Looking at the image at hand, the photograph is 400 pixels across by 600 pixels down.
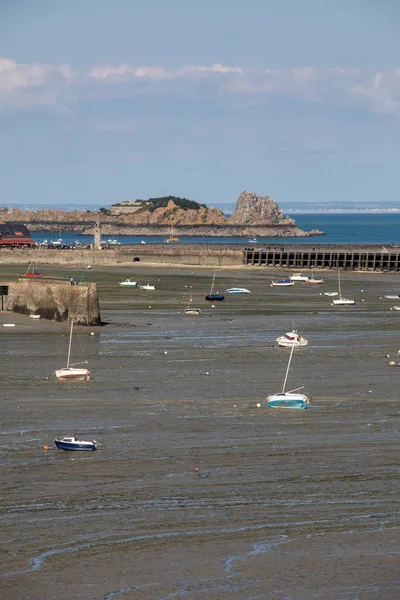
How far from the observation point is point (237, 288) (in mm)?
115750

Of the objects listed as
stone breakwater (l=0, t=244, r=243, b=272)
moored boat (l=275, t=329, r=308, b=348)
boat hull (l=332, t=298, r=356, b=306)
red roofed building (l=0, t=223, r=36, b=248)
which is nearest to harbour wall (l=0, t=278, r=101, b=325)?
moored boat (l=275, t=329, r=308, b=348)

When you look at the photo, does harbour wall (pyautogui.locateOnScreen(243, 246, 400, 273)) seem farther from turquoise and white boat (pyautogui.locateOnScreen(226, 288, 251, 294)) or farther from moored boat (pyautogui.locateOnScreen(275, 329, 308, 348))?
moored boat (pyautogui.locateOnScreen(275, 329, 308, 348))

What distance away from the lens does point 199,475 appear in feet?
116

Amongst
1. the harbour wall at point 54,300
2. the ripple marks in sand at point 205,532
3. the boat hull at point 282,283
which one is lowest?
the ripple marks in sand at point 205,532

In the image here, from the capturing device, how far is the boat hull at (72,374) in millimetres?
53531

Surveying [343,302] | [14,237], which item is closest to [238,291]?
[343,302]

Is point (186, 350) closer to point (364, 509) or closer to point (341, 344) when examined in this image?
point (341, 344)

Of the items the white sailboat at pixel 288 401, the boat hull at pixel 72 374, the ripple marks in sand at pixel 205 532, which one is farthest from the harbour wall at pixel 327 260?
the ripple marks in sand at pixel 205 532

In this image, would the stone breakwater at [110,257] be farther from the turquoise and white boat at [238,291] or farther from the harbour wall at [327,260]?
the turquoise and white boat at [238,291]

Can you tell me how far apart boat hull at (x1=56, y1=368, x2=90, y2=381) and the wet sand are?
529mm

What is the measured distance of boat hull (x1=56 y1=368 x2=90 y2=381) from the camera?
5353 cm

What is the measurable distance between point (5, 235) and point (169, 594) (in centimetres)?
15883

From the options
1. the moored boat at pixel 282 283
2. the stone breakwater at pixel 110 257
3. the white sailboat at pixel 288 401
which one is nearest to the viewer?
the white sailboat at pixel 288 401

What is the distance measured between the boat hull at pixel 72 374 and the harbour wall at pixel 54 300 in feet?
75.5
